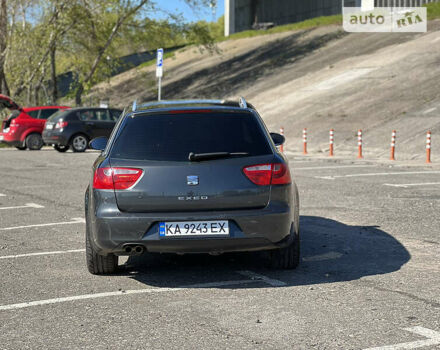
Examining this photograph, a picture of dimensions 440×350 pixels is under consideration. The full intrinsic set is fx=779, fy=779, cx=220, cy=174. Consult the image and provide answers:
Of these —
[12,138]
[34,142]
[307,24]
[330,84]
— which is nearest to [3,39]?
[34,142]

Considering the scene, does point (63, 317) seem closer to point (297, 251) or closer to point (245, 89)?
point (297, 251)

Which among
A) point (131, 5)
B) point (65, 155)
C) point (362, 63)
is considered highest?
point (131, 5)

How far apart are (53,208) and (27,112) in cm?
1748

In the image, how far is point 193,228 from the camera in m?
6.41

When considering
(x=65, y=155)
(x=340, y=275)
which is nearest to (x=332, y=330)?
(x=340, y=275)

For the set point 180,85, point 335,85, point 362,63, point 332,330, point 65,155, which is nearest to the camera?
point 332,330

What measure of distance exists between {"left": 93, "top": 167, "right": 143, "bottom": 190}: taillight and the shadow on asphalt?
2.86ft

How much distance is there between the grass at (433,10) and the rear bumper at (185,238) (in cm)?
4138

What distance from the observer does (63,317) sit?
550cm

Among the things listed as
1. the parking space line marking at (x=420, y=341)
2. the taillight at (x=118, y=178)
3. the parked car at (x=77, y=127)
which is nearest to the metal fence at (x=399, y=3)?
the parked car at (x=77, y=127)

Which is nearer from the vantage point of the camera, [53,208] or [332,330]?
[332,330]

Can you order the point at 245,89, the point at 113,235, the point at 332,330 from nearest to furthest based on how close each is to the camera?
the point at 332,330 < the point at 113,235 < the point at 245,89

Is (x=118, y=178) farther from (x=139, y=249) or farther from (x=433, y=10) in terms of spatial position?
(x=433, y=10)

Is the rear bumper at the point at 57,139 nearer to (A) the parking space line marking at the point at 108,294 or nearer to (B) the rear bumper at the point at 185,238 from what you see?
(B) the rear bumper at the point at 185,238
